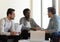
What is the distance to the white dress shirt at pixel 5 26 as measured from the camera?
2836 millimetres

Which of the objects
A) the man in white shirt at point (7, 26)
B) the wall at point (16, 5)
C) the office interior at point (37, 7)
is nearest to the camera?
the man in white shirt at point (7, 26)

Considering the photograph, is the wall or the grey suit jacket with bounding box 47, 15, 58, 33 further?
the wall

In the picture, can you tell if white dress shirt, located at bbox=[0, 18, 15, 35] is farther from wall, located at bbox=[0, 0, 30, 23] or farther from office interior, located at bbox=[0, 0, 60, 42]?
office interior, located at bbox=[0, 0, 60, 42]

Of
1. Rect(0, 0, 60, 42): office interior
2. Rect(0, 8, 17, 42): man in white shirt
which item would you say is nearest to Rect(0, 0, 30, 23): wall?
Rect(0, 0, 60, 42): office interior

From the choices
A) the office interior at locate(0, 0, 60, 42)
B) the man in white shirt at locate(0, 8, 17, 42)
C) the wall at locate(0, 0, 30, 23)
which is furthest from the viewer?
the office interior at locate(0, 0, 60, 42)

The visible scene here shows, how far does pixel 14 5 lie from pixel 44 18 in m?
0.99

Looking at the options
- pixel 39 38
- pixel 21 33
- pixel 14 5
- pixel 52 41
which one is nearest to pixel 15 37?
pixel 21 33

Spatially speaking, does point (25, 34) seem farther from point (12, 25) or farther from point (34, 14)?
point (34, 14)

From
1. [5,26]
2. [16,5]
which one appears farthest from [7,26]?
[16,5]

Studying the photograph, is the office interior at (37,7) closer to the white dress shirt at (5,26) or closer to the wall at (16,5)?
the wall at (16,5)

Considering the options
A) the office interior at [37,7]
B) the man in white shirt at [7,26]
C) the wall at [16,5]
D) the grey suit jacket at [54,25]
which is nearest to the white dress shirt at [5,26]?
the man in white shirt at [7,26]

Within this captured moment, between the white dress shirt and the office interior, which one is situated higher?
the office interior

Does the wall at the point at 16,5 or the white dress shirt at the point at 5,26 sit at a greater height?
the wall at the point at 16,5

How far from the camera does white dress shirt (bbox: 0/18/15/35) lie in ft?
9.30
